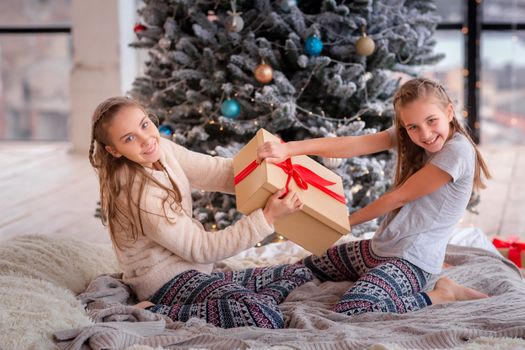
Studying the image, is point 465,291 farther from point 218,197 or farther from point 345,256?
point 218,197

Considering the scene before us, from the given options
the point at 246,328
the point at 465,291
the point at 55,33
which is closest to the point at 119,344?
the point at 246,328

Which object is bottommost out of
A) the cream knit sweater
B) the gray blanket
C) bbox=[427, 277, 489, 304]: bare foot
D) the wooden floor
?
the wooden floor

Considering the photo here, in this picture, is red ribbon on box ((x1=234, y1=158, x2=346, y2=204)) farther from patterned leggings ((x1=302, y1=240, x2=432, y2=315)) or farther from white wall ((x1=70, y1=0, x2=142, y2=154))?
white wall ((x1=70, y1=0, x2=142, y2=154))

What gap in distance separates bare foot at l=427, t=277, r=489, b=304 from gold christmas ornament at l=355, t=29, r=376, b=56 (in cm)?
115

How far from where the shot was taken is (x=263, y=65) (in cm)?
323

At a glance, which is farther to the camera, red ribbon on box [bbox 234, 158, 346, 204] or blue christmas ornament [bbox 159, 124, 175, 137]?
blue christmas ornament [bbox 159, 124, 175, 137]

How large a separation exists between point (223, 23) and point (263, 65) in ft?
0.95

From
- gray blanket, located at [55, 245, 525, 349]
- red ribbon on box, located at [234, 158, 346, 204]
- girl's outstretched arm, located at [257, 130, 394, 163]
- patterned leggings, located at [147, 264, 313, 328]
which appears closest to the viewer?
gray blanket, located at [55, 245, 525, 349]

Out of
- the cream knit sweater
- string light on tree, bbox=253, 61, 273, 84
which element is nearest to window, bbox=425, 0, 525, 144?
string light on tree, bbox=253, 61, 273, 84

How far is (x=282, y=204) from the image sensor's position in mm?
2195

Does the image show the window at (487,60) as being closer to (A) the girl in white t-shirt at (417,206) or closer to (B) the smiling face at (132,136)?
(A) the girl in white t-shirt at (417,206)

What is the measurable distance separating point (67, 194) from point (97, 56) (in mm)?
1594

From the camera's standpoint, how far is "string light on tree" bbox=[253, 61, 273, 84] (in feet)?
10.6

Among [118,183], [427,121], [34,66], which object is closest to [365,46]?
[427,121]
